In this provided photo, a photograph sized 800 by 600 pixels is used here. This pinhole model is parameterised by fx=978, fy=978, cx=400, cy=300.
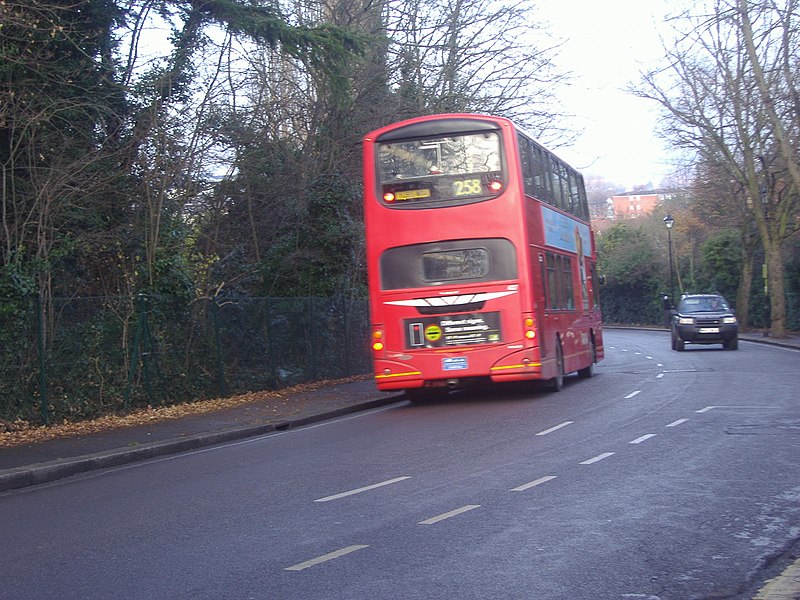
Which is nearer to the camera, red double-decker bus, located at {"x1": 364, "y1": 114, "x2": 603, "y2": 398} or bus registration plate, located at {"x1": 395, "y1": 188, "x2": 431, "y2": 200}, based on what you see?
red double-decker bus, located at {"x1": 364, "y1": 114, "x2": 603, "y2": 398}

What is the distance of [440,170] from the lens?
1745 centimetres

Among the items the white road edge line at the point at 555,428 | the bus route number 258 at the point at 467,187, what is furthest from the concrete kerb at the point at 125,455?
the white road edge line at the point at 555,428

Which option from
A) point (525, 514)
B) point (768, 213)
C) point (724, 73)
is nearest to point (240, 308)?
point (525, 514)

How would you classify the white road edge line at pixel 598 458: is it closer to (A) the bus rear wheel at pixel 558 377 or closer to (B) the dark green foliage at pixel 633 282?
(A) the bus rear wheel at pixel 558 377

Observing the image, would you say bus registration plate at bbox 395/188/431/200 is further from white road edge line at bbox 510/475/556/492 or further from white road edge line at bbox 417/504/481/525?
white road edge line at bbox 417/504/481/525

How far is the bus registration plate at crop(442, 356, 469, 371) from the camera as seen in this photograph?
1730 cm

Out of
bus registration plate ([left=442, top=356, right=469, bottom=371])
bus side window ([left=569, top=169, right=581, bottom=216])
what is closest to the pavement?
bus registration plate ([left=442, top=356, right=469, bottom=371])

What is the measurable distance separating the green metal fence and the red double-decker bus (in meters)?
4.41

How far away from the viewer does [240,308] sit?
2194cm

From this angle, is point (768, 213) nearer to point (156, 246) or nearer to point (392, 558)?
point (156, 246)

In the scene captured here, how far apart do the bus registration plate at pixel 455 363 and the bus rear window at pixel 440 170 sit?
108 inches

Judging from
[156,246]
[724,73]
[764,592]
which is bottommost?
[764,592]

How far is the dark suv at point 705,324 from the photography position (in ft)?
108

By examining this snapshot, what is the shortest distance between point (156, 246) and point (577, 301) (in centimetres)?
941
